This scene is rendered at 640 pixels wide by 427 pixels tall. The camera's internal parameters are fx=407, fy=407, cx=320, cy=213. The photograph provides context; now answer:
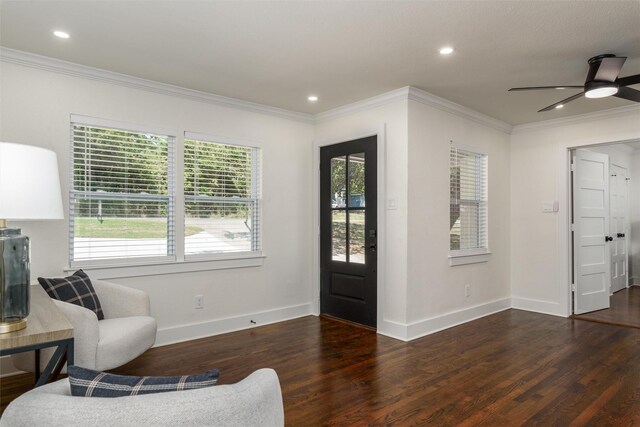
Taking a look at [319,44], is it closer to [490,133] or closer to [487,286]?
[490,133]

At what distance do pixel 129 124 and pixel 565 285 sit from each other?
17.3ft

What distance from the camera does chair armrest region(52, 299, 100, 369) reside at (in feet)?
8.16

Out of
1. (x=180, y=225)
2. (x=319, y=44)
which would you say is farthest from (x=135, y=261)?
(x=319, y=44)

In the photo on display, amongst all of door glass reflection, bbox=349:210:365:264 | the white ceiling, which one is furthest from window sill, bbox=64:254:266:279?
the white ceiling

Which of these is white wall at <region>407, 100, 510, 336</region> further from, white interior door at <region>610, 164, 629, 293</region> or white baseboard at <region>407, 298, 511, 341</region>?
white interior door at <region>610, 164, 629, 293</region>

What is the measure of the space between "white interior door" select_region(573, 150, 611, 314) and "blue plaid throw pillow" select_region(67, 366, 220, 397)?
5.28m

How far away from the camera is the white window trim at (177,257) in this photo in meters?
3.53

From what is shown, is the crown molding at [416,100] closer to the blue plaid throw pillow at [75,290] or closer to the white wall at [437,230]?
the white wall at [437,230]

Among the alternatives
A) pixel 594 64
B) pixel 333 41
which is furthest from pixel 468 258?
pixel 333 41

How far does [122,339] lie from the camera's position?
2.74 m

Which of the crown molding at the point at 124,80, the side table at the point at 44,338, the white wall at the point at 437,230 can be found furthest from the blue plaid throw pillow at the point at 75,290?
the white wall at the point at 437,230

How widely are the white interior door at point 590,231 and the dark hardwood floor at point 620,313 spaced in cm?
12

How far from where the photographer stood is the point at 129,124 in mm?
3713

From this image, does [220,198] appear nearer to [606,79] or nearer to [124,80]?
[124,80]
